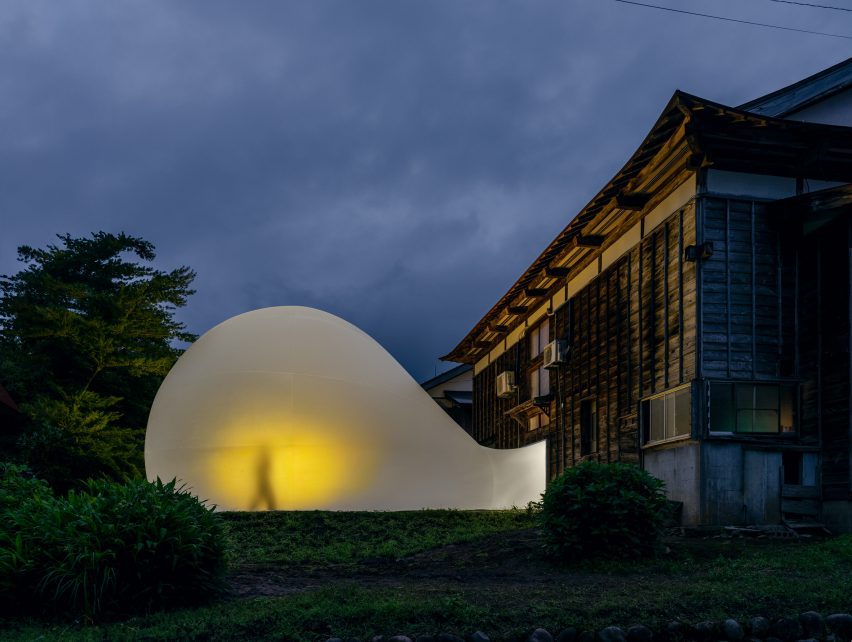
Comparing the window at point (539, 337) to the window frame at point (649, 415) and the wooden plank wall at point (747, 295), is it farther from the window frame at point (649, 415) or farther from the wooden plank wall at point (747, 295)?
the wooden plank wall at point (747, 295)

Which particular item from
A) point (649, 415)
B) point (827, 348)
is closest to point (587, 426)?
point (649, 415)

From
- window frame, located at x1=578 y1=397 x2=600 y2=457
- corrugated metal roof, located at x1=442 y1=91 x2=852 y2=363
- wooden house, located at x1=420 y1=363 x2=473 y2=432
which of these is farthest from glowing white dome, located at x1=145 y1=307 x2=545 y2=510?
wooden house, located at x1=420 y1=363 x2=473 y2=432

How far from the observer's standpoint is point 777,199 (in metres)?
17.4

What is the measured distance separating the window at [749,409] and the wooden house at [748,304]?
27 millimetres

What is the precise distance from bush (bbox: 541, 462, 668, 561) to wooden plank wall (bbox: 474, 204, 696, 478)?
14.6 feet

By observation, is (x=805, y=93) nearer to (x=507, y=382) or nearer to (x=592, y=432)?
(x=592, y=432)

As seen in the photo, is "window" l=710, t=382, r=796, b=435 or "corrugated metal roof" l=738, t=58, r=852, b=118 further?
"corrugated metal roof" l=738, t=58, r=852, b=118

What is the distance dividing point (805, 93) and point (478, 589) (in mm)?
13832

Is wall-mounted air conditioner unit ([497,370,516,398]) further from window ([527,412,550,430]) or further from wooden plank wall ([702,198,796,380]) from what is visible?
wooden plank wall ([702,198,796,380])

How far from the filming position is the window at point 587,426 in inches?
913

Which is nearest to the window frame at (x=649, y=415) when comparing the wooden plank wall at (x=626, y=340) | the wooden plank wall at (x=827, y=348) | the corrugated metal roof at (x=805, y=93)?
the wooden plank wall at (x=626, y=340)

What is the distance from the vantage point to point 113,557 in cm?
920

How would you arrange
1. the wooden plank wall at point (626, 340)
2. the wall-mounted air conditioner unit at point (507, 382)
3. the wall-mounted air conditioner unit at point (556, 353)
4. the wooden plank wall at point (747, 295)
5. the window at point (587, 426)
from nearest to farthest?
the wooden plank wall at point (747, 295) → the wooden plank wall at point (626, 340) → the window at point (587, 426) → the wall-mounted air conditioner unit at point (556, 353) → the wall-mounted air conditioner unit at point (507, 382)

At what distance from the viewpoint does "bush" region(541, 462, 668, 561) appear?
1279cm
